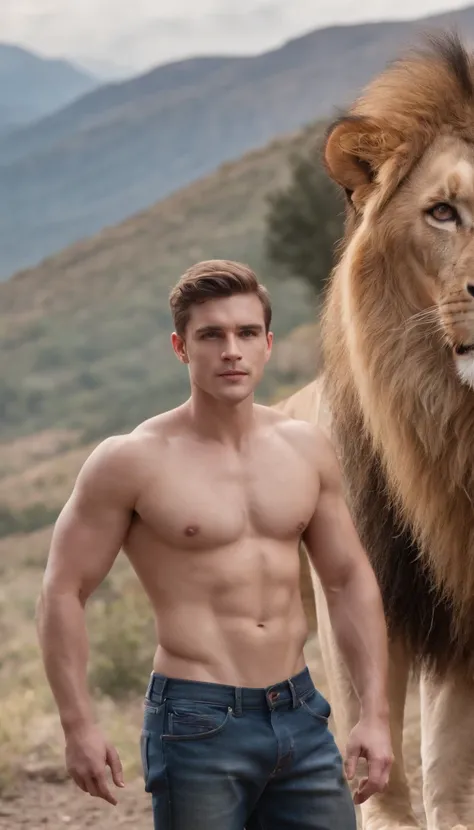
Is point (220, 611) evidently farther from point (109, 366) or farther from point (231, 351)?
point (109, 366)

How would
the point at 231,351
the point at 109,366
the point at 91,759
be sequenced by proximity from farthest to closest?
the point at 109,366, the point at 231,351, the point at 91,759

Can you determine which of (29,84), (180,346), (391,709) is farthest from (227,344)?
(29,84)

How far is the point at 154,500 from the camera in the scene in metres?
2.50

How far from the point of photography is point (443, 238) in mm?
2967

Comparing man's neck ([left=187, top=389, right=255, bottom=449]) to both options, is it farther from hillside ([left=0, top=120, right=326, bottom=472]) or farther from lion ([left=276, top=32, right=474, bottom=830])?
hillside ([left=0, top=120, right=326, bottom=472])

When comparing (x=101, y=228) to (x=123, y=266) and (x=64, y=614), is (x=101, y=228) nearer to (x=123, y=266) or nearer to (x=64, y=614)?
(x=123, y=266)

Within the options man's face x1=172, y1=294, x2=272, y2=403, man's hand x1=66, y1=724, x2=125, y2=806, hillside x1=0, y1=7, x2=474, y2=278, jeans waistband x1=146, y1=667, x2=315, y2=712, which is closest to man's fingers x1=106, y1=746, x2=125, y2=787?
man's hand x1=66, y1=724, x2=125, y2=806

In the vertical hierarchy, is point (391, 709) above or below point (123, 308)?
below

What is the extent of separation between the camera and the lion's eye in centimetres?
296

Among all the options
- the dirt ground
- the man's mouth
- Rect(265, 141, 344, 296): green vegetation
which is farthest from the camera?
Rect(265, 141, 344, 296): green vegetation

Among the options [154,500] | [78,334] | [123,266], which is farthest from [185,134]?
[154,500]

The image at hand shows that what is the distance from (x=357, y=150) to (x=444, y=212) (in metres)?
0.31

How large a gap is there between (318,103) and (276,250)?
1590 centimetres

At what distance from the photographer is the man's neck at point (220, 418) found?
2580 mm
